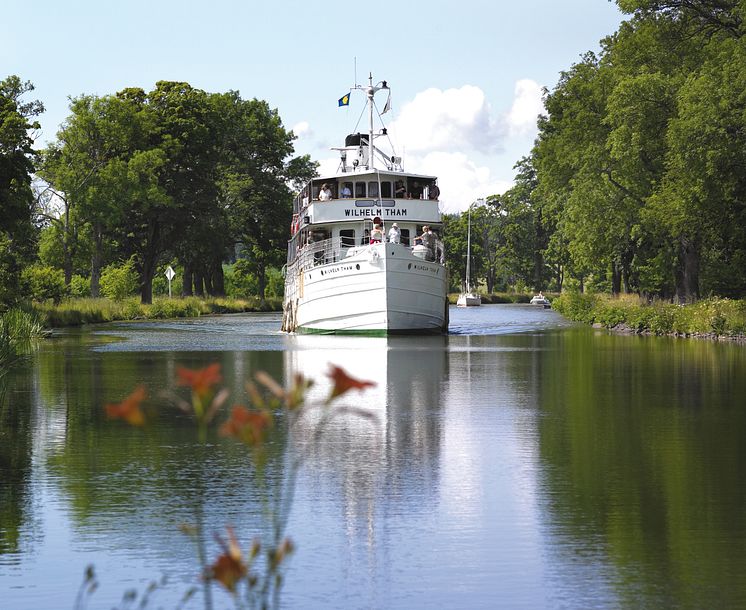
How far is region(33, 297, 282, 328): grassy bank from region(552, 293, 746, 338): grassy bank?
22.3 metres

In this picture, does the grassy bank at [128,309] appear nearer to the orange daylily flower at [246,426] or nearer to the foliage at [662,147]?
the foliage at [662,147]

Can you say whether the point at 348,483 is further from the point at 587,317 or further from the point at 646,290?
the point at 646,290

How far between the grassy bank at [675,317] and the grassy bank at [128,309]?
73.3 feet

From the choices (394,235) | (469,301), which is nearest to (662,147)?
(394,235)

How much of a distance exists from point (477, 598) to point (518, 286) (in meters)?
144

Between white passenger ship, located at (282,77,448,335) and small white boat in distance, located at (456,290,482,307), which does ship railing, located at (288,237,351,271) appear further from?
small white boat in distance, located at (456,290,482,307)

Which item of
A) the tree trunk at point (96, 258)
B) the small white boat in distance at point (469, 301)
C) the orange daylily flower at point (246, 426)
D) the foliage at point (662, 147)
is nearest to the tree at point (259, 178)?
the tree trunk at point (96, 258)

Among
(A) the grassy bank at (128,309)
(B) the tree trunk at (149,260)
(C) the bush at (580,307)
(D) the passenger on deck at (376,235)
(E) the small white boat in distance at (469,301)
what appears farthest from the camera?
(E) the small white boat in distance at (469,301)

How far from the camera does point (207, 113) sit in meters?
84.3

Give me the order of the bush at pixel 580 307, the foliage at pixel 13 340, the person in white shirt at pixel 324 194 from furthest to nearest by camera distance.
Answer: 1. the bush at pixel 580 307
2. the person in white shirt at pixel 324 194
3. the foliage at pixel 13 340

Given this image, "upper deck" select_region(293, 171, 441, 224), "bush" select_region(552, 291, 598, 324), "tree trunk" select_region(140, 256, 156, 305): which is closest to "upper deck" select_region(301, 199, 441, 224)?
"upper deck" select_region(293, 171, 441, 224)

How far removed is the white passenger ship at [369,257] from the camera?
141 feet

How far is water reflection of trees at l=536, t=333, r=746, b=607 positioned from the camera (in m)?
7.88

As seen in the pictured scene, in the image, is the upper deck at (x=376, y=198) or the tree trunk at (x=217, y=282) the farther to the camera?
the tree trunk at (x=217, y=282)
